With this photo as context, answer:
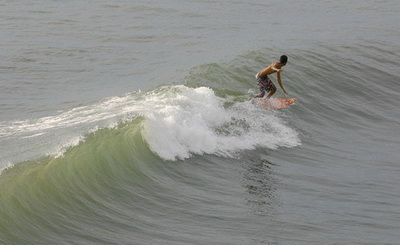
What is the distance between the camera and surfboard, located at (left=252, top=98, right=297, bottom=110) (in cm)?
1953

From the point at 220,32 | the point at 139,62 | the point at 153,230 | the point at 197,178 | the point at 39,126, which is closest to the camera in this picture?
the point at 153,230

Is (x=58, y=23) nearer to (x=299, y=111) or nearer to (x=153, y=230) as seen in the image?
(x=299, y=111)

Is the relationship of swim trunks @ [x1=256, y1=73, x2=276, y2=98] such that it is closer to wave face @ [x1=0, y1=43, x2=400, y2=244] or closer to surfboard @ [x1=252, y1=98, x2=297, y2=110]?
surfboard @ [x1=252, y1=98, x2=297, y2=110]

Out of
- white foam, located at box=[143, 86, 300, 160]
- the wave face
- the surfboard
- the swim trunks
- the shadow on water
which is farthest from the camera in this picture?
the surfboard

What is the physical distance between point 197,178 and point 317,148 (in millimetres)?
4285

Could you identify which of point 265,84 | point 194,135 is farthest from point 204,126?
point 265,84

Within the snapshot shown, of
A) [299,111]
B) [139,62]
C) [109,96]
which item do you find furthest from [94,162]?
[139,62]

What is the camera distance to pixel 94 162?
14617mm

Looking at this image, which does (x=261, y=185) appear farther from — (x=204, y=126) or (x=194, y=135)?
(x=204, y=126)

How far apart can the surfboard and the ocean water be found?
245 millimetres

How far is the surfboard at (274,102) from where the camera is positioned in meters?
19.5

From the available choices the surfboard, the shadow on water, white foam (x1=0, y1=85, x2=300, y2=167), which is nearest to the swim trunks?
the surfboard

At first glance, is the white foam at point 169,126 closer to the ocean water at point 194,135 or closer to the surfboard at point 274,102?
the ocean water at point 194,135

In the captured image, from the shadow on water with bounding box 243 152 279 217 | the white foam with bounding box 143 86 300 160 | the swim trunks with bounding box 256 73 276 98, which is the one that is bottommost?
the shadow on water with bounding box 243 152 279 217
